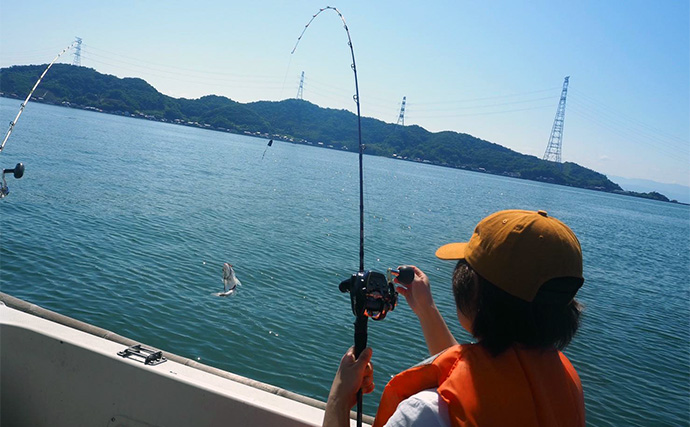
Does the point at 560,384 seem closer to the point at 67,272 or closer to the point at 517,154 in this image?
the point at 67,272

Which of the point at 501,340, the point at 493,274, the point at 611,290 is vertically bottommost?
the point at 611,290

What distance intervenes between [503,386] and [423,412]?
0.73 feet

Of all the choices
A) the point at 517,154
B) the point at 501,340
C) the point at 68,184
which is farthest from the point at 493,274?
the point at 517,154

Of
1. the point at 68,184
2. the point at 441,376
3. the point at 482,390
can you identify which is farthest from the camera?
the point at 68,184

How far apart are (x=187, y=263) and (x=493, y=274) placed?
10.7 m

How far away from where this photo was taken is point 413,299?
2.28 meters

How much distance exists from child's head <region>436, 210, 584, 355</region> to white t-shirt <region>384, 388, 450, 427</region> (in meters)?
0.22

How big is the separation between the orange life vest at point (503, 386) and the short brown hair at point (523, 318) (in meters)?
0.03

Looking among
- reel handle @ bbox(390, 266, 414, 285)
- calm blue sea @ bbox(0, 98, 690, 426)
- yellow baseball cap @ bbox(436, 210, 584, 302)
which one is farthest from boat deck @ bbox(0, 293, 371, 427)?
calm blue sea @ bbox(0, 98, 690, 426)

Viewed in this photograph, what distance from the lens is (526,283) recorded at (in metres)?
1.40

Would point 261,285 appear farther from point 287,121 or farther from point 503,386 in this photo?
point 287,121

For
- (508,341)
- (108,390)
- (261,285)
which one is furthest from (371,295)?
(261,285)

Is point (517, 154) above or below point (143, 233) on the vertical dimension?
above

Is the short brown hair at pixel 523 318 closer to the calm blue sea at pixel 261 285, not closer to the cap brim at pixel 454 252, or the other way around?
the cap brim at pixel 454 252
